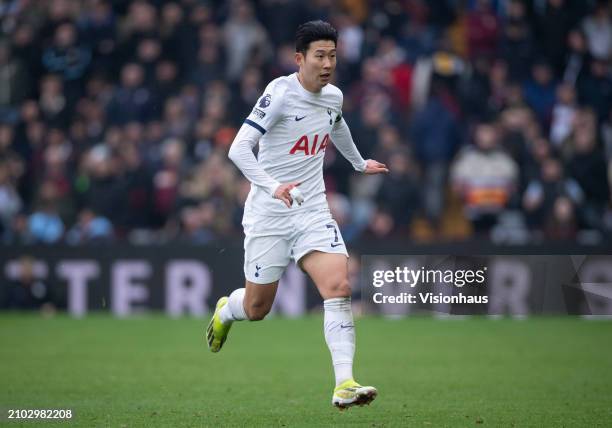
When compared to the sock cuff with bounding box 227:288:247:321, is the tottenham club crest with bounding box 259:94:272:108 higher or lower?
higher

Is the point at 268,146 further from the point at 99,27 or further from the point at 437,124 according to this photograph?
the point at 99,27

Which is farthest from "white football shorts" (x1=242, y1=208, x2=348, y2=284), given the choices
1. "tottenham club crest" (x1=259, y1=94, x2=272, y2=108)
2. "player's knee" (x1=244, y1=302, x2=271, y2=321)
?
"tottenham club crest" (x1=259, y1=94, x2=272, y2=108)

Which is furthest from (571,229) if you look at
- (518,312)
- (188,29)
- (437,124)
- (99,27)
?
(99,27)

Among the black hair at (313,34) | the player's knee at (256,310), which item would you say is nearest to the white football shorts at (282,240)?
the player's knee at (256,310)

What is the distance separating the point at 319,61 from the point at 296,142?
0.62 metres

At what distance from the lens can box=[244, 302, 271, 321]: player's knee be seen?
880cm

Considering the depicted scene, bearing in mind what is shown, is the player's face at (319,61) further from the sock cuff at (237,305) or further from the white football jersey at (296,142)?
the sock cuff at (237,305)

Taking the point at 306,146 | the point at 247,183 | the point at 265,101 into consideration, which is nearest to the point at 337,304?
the point at 306,146

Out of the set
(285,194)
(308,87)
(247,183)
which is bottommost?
(247,183)

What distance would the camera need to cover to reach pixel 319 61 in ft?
27.2

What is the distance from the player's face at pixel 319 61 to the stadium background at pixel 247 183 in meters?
4.79

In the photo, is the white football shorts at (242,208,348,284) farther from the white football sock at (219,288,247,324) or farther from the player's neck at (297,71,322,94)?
the player's neck at (297,71,322,94)

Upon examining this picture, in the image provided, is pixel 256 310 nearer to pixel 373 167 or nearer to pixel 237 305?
pixel 237 305

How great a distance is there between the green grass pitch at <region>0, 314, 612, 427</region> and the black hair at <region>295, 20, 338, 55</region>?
271 centimetres
